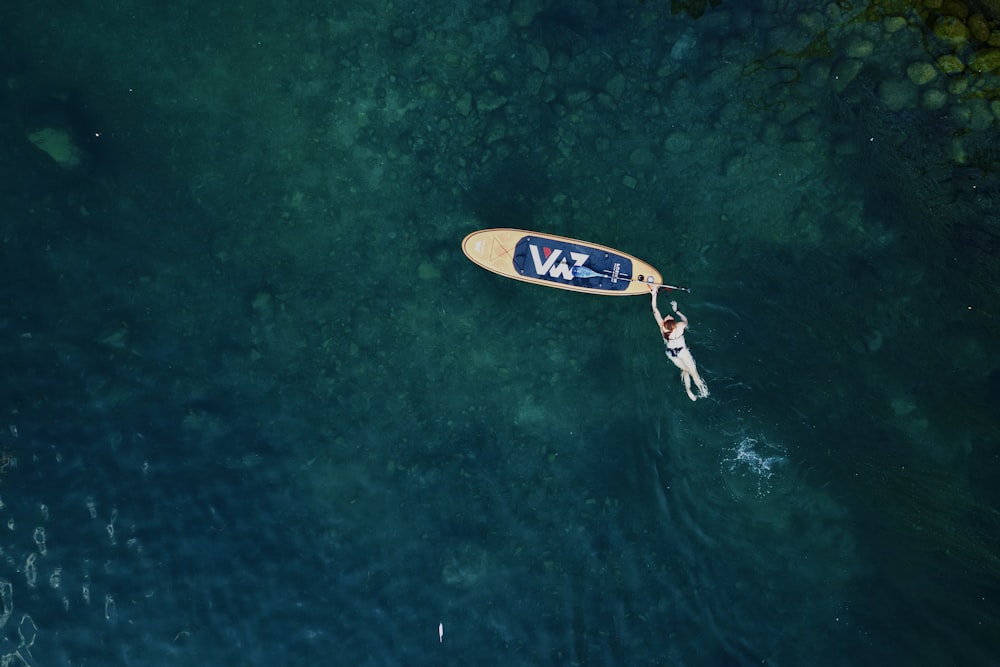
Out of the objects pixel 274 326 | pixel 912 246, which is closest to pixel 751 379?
pixel 912 246

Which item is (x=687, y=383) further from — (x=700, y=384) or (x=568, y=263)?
(x=568, y=263)

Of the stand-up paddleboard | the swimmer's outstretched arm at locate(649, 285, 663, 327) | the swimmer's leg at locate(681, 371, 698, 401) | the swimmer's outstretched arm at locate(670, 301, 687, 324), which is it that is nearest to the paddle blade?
the stand-up paddleboard

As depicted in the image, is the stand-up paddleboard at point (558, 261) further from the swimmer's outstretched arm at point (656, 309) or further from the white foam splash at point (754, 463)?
the white foam splash at point (754, 463)

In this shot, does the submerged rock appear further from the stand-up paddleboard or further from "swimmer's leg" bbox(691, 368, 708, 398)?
"swimmer's leg" bbox(691, 368, 708, 398)

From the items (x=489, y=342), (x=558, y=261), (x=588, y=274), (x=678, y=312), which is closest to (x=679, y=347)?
(x=678, y=312)

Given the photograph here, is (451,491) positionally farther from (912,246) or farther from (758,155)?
(912,246)

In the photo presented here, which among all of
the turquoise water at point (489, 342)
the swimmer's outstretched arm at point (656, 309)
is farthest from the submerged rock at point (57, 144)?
the swimmer's outstretched arm at point (656, 309)
